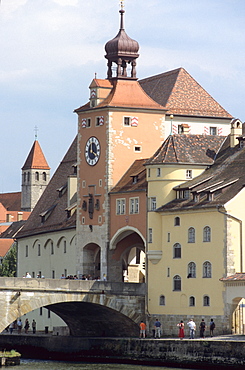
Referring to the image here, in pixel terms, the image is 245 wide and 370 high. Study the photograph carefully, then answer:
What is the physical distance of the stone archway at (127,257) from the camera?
98.2m

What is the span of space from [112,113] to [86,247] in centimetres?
1048

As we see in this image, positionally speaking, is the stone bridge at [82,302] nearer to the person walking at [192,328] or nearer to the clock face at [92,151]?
the person walking at [192,328]

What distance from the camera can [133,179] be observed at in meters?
97.2

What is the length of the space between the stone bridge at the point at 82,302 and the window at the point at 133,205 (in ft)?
17.9

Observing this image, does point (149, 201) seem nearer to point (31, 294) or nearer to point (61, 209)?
point (31, 294)

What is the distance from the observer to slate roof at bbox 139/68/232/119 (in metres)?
106

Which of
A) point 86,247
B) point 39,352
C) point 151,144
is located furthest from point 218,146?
point 39,352

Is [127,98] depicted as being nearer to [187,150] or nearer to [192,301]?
[187,150]

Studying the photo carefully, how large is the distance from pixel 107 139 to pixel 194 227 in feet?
44.7

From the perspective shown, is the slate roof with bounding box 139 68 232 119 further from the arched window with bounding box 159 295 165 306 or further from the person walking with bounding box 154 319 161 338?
the person walking with bounding box 154 319 161 338

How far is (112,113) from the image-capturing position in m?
99.6

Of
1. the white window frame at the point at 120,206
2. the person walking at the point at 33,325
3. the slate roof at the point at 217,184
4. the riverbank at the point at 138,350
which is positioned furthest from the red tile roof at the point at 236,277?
the person walking at the point at 33,325

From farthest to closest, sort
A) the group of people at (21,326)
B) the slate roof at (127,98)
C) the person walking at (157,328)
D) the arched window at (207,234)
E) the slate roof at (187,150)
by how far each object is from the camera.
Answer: the group of people at (21,326) < the slate roof at (127,98) < the slate roof at (187,150) < the person walking at (157,328) < the arched window at (207,234)

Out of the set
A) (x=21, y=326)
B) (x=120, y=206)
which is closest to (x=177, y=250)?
(x=120, y=206)
